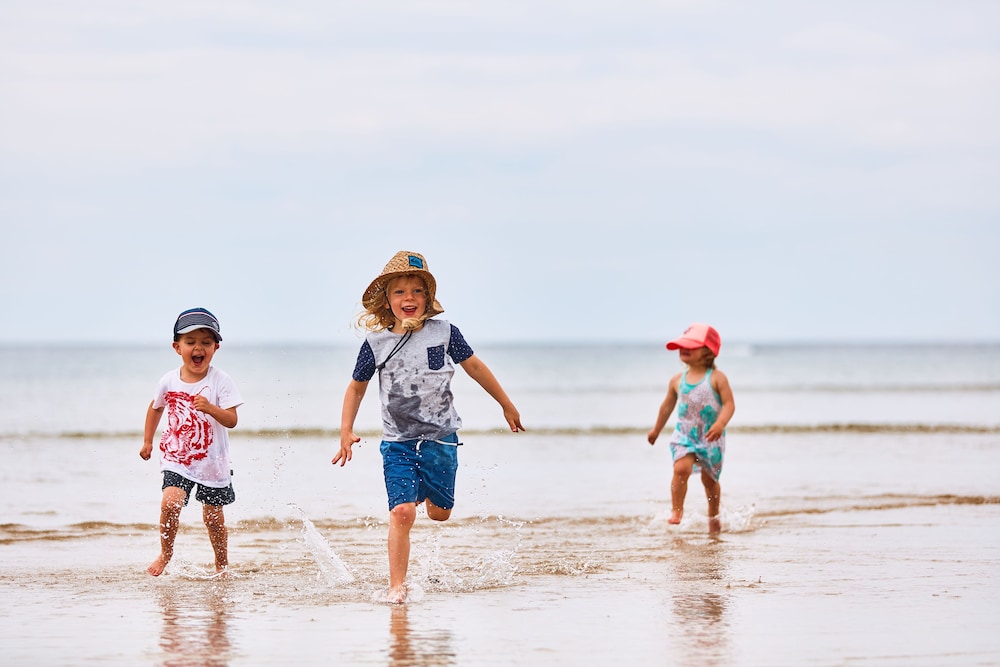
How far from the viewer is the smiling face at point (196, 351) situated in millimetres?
7039

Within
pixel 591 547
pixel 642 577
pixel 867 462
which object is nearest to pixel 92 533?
pixel 591 547

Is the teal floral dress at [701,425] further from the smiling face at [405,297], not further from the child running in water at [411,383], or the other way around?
the smiling face at [405,297]

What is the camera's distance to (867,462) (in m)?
15.3

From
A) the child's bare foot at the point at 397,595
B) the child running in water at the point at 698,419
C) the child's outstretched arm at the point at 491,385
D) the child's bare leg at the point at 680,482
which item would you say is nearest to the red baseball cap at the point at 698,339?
the child running in water at the point at 698,419

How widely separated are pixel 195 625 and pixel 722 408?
4.88 metres

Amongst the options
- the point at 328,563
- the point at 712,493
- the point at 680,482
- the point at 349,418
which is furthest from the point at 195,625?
the point at 712,493

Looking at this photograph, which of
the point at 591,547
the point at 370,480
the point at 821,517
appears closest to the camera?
the point at 591,547

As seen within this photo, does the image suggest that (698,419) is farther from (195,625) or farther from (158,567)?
(195,625)

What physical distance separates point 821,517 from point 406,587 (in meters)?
4.78

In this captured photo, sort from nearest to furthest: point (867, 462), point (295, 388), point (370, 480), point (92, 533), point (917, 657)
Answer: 1. point (917, 657)
2. point (92, 533)
3. point (370, 480)
4. point (867, 462)
5. point (295, 388)

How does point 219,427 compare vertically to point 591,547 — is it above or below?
above

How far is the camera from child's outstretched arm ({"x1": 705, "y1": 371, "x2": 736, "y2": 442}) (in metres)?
9.07

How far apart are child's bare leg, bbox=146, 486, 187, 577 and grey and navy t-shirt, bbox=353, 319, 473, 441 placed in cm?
133

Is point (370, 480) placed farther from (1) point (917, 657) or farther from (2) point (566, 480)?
(1) point (917, 657)
